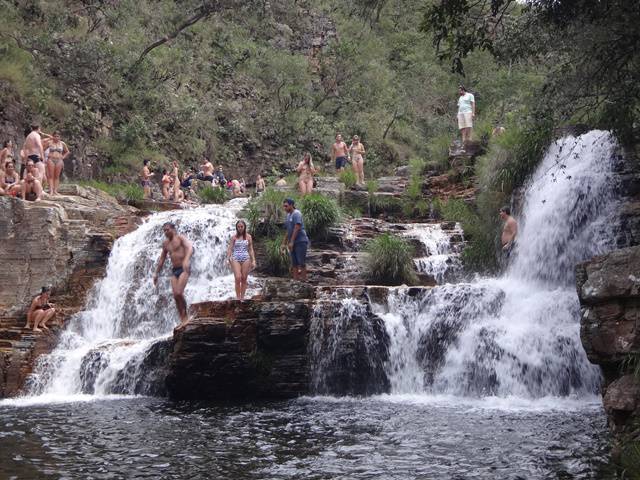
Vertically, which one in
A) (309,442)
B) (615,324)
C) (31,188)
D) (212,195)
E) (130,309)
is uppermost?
(212,195)

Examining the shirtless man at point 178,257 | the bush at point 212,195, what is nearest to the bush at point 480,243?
the shirtless man at point 178,257

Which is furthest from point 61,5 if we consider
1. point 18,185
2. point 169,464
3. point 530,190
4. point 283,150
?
point 169,464

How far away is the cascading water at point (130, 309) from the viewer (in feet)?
43.1

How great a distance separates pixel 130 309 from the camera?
16.1 metres

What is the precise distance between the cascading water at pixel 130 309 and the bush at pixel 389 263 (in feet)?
10.3

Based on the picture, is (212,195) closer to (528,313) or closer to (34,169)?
(34,169)

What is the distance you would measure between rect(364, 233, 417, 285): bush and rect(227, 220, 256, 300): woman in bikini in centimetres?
314

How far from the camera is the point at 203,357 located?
11836 millimetres

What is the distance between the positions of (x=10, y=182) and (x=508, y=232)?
474 inches

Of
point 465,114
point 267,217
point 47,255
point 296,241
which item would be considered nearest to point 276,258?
point 267,217

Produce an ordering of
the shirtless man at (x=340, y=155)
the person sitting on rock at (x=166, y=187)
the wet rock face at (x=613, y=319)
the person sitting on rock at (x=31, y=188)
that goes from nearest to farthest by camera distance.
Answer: the wet rock face at (x=613, y=319), the person sitting on rock at (x=31, y=188), the person sitting on rock at (x=166, y=187), the shirtless man at (x=340, y=155)

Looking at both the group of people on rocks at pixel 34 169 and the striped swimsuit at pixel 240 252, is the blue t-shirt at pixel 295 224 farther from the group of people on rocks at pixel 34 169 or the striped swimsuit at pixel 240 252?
the group of people on rocks at pixel 34 169

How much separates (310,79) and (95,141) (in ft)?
48.6

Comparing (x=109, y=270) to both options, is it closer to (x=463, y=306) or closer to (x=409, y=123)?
(x=463, y=306)
